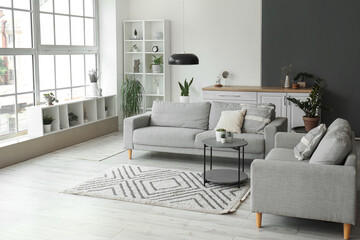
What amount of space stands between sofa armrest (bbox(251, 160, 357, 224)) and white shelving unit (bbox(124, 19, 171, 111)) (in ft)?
16.7

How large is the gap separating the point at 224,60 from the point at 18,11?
3.62 metres

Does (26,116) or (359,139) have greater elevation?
(26,116)

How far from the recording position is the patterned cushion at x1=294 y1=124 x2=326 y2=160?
4.38 metres

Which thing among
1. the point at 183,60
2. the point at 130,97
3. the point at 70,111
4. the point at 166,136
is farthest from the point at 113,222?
the point at 130,97

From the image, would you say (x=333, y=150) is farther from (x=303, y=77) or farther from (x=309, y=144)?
(x=303, y=77)

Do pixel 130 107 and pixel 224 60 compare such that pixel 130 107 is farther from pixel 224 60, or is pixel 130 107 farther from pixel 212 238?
pixel 212 238

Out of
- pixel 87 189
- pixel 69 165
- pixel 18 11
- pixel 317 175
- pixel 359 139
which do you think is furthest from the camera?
pixel 359 139

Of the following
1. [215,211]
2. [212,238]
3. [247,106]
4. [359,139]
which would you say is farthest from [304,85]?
[212,238]

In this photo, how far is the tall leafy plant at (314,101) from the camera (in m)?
6.43

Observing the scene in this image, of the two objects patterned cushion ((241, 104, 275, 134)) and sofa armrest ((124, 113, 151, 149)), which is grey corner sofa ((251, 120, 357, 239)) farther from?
sofa armrest ((124, 113, 151, 149))

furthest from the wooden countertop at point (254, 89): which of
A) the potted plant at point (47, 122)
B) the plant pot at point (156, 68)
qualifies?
the potted plant at point (47, 122)

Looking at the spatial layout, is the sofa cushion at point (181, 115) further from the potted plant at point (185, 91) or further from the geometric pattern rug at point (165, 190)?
the potted plant at point (185, 91)

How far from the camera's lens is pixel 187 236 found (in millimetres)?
3834

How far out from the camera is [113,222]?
4156 mm
